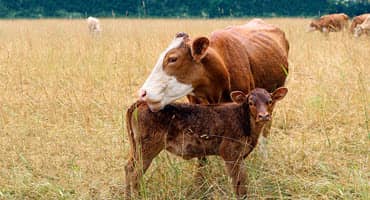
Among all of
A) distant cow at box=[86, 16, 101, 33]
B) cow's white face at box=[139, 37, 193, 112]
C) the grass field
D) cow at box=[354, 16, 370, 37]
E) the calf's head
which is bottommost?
the grass field

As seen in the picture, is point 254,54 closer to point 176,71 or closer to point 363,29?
point 176,71

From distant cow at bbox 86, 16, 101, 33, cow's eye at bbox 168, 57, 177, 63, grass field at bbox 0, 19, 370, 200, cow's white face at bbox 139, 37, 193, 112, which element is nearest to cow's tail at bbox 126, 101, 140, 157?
cow's white face at bbox 139, 37, 193, 112

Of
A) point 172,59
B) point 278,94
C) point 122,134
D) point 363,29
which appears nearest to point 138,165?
point 172,59

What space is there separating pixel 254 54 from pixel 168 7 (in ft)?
86.2

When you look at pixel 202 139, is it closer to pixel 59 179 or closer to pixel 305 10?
pixel 59 179

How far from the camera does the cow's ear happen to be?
14.8 feet

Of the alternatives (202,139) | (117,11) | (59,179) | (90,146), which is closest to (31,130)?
(90,146)

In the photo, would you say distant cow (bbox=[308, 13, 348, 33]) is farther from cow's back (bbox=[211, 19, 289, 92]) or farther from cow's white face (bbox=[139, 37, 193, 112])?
cow's white face (bbox=[139, 37, 193, 112])

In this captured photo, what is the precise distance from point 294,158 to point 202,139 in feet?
4.07

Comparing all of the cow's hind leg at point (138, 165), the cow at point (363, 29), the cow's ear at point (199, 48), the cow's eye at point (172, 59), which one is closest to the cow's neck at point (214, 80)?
the cow's ear at point (199, 48)

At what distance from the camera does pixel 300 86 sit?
808 centimetres

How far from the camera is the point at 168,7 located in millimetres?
31266

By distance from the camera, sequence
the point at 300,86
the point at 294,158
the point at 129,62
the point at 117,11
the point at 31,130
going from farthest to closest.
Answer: the point at 117,11 → the point at 129,62 → the point at 300,86 → the point at 31,130 → the point at 294,158

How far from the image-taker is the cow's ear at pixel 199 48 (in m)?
4.52
